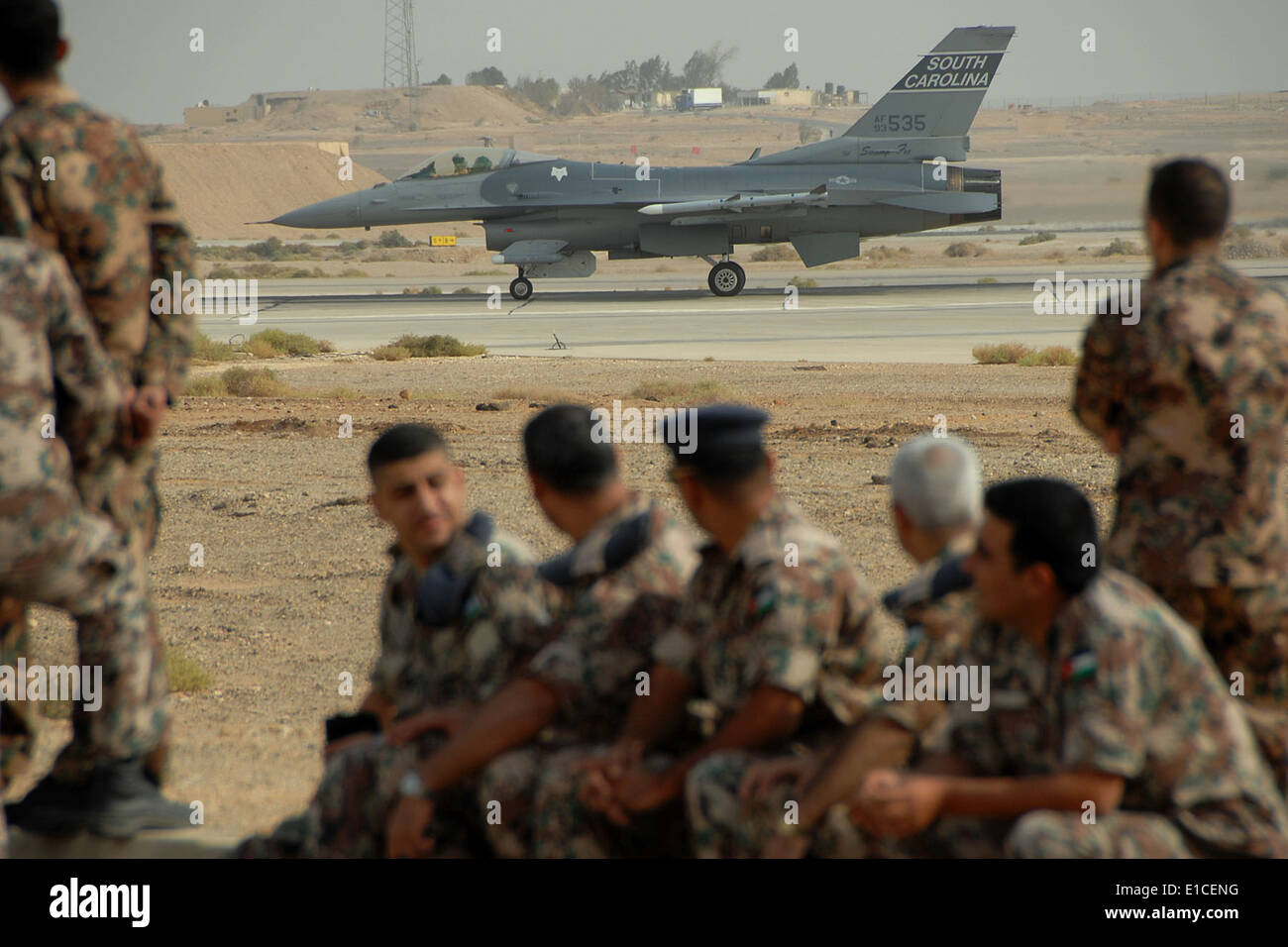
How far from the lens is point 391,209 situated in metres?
29.5

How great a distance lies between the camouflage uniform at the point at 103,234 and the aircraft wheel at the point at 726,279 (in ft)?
87.0

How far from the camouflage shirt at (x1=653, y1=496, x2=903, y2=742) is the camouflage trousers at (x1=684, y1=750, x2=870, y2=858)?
19 centimetres

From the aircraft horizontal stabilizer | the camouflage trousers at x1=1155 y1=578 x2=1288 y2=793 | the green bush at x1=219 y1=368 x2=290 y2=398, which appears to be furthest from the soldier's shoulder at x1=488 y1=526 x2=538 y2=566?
the aircraft horizontal stabilizer

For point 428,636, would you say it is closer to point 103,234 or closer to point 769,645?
point 769,645

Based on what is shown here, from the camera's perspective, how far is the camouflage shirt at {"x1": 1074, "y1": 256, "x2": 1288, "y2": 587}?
3.53 metres

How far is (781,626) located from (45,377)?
6.13ft

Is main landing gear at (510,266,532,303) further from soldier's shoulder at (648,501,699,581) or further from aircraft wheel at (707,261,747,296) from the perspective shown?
soldier's shoulder at (648,501,699,581)

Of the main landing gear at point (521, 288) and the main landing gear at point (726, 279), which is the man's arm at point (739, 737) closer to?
the main landing gear at point (726, 279)

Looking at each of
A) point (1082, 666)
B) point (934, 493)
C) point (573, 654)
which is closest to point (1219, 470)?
point (934, 493)

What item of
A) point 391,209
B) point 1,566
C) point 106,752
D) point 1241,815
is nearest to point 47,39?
point 1,566

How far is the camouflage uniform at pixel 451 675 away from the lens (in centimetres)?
331
